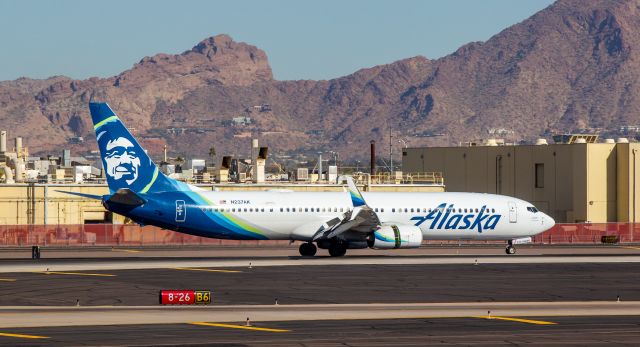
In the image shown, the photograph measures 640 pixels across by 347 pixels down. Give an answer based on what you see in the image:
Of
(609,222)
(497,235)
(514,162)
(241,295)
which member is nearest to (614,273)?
(497,235)

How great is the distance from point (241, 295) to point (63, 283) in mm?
7935

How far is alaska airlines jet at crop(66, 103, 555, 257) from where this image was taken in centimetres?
5922

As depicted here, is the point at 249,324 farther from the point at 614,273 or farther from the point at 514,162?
the point at 514,162

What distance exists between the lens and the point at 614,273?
168ft

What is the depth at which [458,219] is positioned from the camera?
63.8 m

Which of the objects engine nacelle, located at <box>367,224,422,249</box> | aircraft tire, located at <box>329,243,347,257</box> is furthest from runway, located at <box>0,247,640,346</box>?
engine nacelle, located at <box>367,224,422,249</box>

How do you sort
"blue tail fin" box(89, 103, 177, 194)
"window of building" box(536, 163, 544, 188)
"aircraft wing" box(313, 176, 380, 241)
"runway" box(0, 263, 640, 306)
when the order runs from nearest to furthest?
"runway" box(0, 263, 640, 306) → "blue tail fin" box(89, 103, 177, 194) → "aircraft wing" box(313, 176, 380, 241) → "window of building" box(536, 163, 544, 188)

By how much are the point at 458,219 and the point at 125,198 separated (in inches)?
721

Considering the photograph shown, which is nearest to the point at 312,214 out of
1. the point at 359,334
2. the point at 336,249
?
the point at 336,249

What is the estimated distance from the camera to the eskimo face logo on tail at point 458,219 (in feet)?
208

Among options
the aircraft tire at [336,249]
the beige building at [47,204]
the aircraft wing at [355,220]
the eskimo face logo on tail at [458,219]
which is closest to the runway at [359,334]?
the aircraft wing at [355,220]

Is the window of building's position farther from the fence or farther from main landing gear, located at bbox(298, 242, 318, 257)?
main landing gear, located at bbox(298, 242, 318, 257)

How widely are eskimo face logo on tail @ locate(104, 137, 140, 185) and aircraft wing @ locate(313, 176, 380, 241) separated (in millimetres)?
10501

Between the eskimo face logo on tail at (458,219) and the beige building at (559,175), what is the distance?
101 ft
